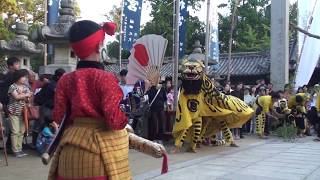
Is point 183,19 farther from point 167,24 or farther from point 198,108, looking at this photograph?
point 167,24

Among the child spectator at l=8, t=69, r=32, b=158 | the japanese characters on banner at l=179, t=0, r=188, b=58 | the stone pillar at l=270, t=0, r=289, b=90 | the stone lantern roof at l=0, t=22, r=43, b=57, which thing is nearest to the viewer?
the child spectator at l=8, t=69, r=32, b=158

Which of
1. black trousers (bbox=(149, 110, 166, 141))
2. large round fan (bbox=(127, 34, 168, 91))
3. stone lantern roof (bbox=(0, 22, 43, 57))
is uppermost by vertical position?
stone lantern roof (bbox=(0, 22, 43, 57))

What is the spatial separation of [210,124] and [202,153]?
1.14 m

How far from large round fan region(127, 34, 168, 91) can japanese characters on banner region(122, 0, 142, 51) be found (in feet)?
15.2

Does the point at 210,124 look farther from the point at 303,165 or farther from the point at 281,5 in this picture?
the point at 281,5

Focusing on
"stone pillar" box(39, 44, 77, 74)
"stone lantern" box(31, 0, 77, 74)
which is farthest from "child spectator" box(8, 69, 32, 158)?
"stone pillar" box(39, 44, 77, 74)

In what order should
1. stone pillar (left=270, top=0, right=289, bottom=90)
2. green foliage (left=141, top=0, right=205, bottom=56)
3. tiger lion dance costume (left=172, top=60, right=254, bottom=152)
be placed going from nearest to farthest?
tiger lion dance costume (left=172, top=60, right=254, bottom=152) < stone pillar (left=270, top=0, right=289, bottom=90) < green foliage (left=141, top=0, right=205, bottom=56)

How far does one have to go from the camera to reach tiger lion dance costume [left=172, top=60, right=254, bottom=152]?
9.17m

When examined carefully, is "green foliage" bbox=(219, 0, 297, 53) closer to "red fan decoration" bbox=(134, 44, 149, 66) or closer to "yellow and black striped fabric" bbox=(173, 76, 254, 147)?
"yellow and black striped fabric" bbox=(173, 76, 254, 147)

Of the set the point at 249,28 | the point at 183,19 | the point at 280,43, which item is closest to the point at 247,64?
the point at 249,28

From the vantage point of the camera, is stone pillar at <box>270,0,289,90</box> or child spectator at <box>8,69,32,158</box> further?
stone pillar at <box>270,0,289,90</box>

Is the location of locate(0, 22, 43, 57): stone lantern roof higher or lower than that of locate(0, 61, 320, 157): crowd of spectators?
higher

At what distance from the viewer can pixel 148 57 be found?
32.1 feet

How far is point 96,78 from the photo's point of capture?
3061 millimetres
